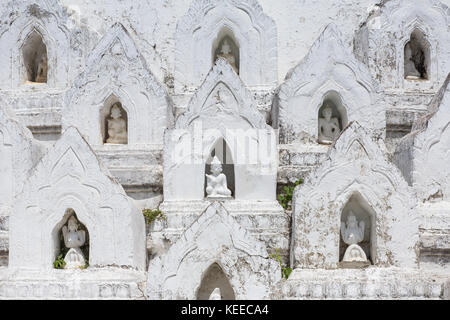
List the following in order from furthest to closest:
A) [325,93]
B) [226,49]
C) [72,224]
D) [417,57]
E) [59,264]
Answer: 1. [417,57]
2. [226,49]
3. [325,93]
4. [72,224]
5. [59,264]

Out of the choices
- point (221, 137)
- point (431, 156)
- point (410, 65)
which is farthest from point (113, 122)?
point (410, 65)

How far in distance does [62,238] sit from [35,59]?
4.81m

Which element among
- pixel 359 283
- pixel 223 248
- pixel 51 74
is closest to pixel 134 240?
pixel 223 248

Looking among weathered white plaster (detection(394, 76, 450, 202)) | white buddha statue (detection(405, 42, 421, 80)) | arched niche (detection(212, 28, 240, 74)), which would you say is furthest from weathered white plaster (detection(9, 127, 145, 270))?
white buddha statue (detection(405, 42, 421, 80))

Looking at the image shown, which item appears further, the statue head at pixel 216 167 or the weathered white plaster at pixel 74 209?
the statue head at pixel 216 167

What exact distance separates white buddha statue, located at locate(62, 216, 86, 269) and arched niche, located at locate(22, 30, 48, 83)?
171 inches

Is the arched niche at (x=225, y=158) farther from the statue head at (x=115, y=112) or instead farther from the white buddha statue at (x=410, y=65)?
the white buddha statue at (x=410, y=65)

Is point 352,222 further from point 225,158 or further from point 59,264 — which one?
point 59,264

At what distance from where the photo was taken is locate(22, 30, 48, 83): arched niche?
43.3 ft

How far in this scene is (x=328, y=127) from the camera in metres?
11.8

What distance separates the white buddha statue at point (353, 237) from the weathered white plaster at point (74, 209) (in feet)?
8.37

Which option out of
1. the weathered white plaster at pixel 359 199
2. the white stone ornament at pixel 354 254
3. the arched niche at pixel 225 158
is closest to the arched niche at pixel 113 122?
the arched niche at pixel 225 158

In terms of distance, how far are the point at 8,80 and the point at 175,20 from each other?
329cm

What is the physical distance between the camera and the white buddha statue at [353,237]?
9.43m
